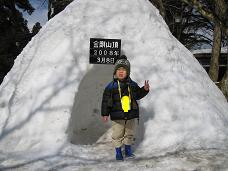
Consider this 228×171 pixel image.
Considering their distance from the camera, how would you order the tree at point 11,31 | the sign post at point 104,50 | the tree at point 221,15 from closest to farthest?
the sign post at point 104,50 → the tree at point 221,15 → the tree at point 11,31

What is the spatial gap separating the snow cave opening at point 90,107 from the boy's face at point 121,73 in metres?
1.50

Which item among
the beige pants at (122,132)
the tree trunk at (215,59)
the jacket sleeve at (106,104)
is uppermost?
the tree trunk at (215,59)

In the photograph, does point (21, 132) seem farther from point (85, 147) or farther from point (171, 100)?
point (171, 100)

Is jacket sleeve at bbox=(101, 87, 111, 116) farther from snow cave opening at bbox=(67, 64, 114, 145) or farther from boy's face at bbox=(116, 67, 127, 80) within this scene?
snow cave opening at bbox=(67, 64, 114, 145)

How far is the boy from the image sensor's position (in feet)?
17.1

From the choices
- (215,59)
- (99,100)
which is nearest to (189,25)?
(215,59)

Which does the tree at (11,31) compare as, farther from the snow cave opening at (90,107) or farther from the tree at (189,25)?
the snow cave opening at (90,107)

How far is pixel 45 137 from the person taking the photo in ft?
18.5

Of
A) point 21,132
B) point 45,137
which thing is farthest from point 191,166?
point 21,132

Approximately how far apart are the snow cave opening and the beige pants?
4.79ft

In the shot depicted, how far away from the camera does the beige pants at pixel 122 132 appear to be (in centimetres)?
526

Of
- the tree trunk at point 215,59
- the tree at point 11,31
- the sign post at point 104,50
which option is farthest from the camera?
the tree at point 11,31

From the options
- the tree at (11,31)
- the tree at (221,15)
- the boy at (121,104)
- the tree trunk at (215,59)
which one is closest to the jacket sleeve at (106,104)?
the boy at (121,104)

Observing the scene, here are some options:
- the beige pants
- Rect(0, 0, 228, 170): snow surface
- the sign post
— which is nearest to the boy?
the beige pants
